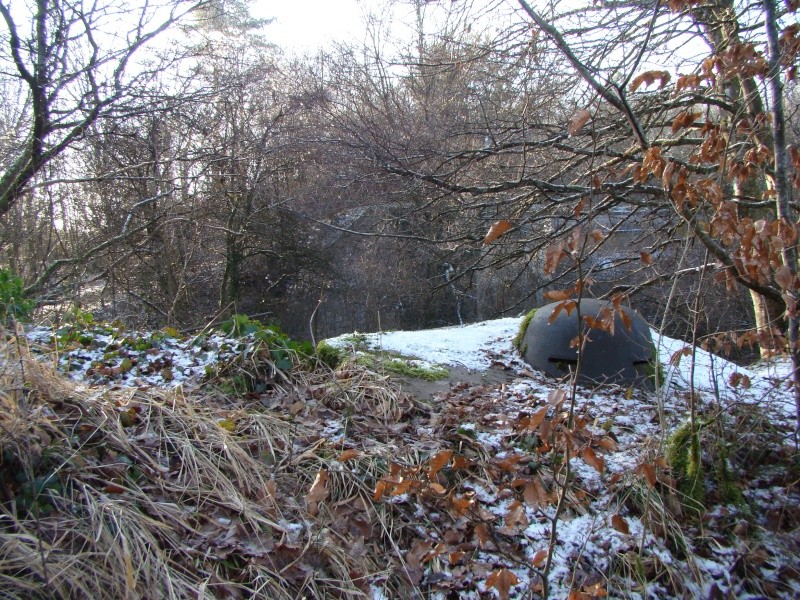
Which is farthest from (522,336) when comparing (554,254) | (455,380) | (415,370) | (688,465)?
(554,254)

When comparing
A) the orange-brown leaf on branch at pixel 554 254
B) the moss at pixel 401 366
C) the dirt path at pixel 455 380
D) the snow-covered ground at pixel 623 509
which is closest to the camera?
the orange-brown leaf on branch at pixel 554 254

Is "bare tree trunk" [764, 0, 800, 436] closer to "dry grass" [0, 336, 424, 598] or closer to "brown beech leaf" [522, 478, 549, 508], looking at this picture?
"brown beech leaf" [522, 478, 549, 508]

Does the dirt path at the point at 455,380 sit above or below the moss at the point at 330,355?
below

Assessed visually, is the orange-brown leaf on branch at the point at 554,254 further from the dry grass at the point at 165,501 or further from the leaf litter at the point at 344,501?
the dry grass at the point at 165,501

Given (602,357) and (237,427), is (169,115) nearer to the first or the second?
(237,427)

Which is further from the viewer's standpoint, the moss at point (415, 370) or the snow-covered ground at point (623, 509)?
the moss at point (415, 370)

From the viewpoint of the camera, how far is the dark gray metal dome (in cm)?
511

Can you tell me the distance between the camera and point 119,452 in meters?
2.97

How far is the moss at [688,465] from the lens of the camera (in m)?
3.30

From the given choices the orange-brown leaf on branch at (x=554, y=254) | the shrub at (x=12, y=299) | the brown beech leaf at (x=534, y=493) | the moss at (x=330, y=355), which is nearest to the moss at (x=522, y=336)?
the moss at (x=330, y=355)

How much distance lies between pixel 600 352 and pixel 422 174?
2.32 metres

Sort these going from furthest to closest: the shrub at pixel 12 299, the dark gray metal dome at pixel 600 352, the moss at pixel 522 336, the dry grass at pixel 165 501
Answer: the moss at pixel 522 336 < the dark gray metal dome at pixel 600 352 < the shrub at pixel 12 299 < the dry grass at pixel 165 501

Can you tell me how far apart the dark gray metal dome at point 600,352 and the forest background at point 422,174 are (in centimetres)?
34

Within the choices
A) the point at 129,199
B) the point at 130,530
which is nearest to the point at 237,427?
the point at 130,530
